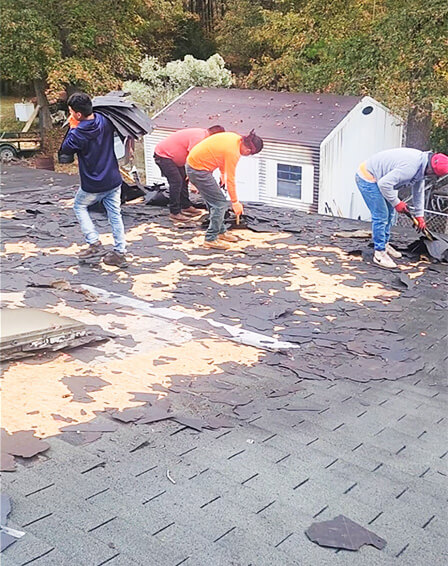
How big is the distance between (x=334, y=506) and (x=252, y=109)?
49.8 feet

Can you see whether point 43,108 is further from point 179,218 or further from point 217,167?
point 217,167

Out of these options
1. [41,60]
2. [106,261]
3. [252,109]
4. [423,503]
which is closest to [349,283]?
[106,261]

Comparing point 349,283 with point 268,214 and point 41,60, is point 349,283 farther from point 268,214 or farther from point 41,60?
point 41,60

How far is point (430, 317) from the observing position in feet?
16.0

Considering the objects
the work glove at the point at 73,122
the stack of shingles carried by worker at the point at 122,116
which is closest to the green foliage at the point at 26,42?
the stack of shingles carried by worker at the point at 122,116

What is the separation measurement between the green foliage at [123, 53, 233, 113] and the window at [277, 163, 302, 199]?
7.31 metres

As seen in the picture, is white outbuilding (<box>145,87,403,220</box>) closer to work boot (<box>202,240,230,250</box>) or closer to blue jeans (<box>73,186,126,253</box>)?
work boot (<box>202,240,230,250</box>)

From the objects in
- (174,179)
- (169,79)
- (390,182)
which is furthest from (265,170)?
(390,182)

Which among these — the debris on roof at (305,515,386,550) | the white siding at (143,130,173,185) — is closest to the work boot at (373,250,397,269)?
the debris on roof at (305,515,386,550)

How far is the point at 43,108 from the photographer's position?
22.0 m

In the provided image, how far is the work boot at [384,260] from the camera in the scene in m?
6.09

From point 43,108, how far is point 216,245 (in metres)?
17.6

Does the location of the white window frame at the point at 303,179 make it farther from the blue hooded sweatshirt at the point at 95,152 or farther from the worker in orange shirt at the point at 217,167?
the blue hooded sweatshirt at the point at 95,152

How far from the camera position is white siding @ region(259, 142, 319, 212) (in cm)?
1460
